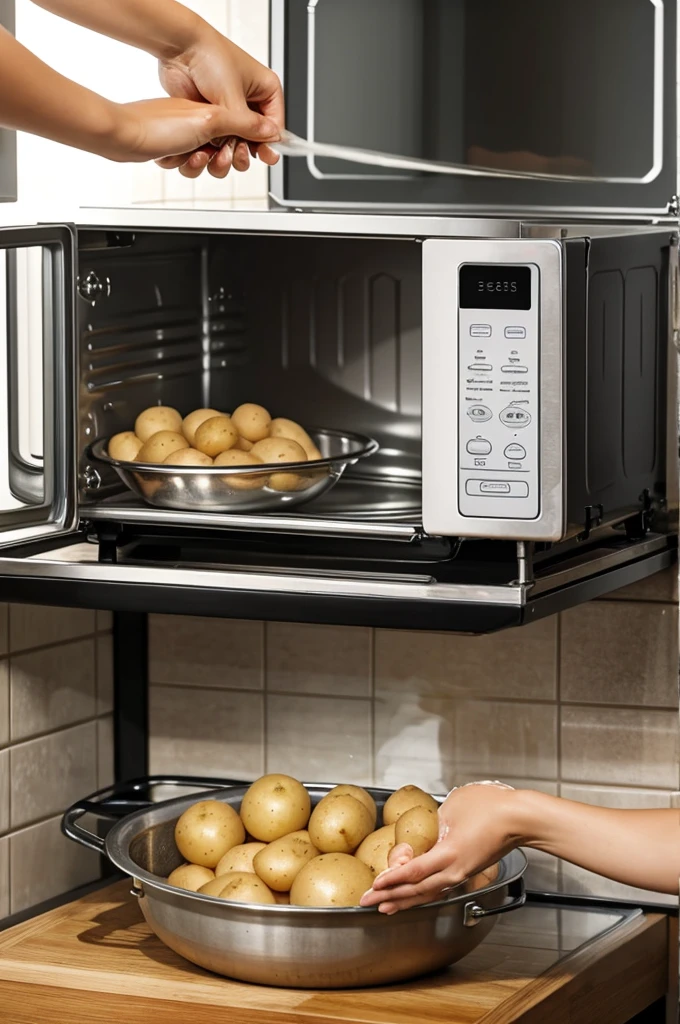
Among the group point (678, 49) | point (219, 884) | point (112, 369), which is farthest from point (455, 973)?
point (678, 49)

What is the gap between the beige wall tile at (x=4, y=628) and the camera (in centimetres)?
154

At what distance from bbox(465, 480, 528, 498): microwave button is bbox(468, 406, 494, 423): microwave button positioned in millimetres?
47

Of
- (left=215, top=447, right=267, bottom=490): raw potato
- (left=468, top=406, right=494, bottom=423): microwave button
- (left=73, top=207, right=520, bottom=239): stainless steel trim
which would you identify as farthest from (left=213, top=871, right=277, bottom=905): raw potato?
(left=73, top=207, right=520, bottom=239): stainless steel trim

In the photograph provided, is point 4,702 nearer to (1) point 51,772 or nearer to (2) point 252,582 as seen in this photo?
(1) point 51,772

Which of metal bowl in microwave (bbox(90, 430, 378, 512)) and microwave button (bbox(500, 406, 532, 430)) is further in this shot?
metal bowl in microwave (bbox(90, 430, 378, 512))

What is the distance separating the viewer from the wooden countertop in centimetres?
125

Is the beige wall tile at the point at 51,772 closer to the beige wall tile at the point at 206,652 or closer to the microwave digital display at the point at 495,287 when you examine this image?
the beige wall tile at the point at 206,652

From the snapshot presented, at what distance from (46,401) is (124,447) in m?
0.16

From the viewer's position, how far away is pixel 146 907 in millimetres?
1335

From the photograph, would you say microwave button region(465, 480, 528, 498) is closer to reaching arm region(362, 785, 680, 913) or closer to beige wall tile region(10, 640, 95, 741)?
reaching arm region(362, 785, 680, 913)

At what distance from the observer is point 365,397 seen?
1.58 metres

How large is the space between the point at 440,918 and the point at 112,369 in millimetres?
583

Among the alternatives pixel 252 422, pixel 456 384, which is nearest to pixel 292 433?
pixel 252 422

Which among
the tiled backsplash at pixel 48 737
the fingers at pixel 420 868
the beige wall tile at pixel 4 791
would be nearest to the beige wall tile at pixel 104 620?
the tiled backsplash at pixel 48 737
